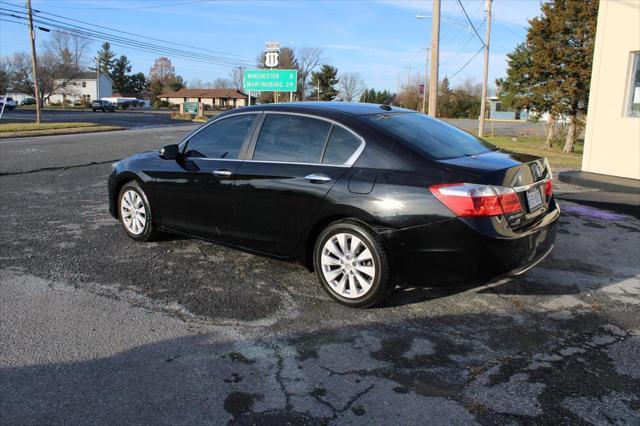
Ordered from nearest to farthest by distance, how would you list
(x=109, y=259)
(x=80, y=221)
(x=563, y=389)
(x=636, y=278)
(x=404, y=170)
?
(x=563, y=389)
(x=404, y=170)
(x=636, y=278)
(x=109, y=259)
(x=80, y=221)

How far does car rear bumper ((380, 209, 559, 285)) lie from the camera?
12.1 ft

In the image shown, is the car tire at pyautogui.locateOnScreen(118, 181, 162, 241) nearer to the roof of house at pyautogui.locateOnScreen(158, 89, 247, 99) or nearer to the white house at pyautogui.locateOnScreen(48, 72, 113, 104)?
the white house at pyautogui.locateOnScreen(48, 72, 113, 104)

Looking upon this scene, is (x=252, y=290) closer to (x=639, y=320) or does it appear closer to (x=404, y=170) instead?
(x=404, y=170)

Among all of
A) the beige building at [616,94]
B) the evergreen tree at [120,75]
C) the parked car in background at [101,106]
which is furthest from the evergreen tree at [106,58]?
the beige building at [616,94]

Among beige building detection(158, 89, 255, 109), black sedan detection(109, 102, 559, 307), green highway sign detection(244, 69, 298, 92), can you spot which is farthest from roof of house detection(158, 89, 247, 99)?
black sedan detection(109, 102, 559, 307)

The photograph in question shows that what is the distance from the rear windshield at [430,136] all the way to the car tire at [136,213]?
2774 millimetres

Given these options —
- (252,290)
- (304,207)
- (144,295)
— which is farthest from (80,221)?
(304,207)

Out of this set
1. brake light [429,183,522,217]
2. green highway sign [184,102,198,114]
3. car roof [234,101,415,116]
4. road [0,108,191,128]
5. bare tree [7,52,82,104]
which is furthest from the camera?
bare tree [7,52,82,104]

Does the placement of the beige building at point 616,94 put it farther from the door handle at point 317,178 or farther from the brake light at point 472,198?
the door handle at point 317,178

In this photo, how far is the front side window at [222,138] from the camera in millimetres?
4969

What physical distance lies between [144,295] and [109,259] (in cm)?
118

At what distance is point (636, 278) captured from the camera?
16.5 feet

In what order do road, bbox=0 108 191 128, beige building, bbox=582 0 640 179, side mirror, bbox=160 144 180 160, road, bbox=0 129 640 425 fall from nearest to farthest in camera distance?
road, bbox=0 129 640 425, side mirror, bbox=160 144 180 160, beige building, bbox=582 0 640 179, road, bbox=0 108 191 128

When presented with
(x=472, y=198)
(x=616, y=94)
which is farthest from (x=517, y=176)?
(x=616, y=94)
